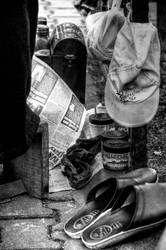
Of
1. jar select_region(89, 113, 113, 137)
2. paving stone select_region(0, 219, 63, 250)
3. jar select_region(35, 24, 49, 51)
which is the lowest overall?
paving stone select_region(0, 219, 63, 250)

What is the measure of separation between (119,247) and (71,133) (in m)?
1.17

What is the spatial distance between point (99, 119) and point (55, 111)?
330mm

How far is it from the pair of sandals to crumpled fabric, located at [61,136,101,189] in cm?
28

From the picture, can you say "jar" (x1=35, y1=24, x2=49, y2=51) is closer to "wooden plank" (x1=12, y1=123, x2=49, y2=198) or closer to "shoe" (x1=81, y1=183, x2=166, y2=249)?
"wooden plank" (x1=12, y1=123, x2=49, y2=198)

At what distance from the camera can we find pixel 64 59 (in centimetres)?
441

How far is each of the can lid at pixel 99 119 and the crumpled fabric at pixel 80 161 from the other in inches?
6.2

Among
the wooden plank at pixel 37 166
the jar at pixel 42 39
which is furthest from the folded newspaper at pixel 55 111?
the jar at pixel 42 39

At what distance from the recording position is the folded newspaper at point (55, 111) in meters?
3.39

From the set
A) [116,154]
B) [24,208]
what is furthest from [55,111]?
[24,208]

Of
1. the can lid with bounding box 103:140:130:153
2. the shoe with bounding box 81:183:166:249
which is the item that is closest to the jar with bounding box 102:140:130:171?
the can lid with bounding box 103:140:130:153

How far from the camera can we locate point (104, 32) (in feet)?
11.7

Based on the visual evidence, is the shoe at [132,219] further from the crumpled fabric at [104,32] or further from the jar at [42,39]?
the jar at [42,39]

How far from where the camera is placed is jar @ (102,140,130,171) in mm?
3127

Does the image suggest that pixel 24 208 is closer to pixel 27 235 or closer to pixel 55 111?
pixel 27 235
